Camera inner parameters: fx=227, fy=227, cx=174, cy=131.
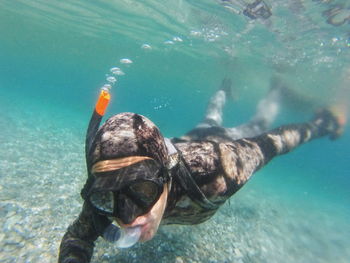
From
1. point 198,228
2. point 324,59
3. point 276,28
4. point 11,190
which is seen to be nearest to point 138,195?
point 198,228

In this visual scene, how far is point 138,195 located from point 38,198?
5.97 m

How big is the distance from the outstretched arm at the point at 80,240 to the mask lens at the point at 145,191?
69 centimetres

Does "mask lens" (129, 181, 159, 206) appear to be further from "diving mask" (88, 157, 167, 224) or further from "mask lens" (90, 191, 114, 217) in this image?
"mask lens" (90, 191, 114, 217)

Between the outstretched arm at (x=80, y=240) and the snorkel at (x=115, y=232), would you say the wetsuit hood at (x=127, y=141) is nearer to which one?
the snorkel at (x=115, y=232)

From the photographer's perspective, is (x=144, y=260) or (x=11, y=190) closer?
(x=144, y=260)

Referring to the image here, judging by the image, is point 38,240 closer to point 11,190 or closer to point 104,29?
point 11,190

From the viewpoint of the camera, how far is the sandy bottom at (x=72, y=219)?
15.0ft

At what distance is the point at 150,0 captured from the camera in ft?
56.7

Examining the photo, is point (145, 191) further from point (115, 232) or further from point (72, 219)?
point (72, 219)

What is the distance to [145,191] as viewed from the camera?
1627 mm

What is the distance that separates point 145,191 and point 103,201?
311 millimetres

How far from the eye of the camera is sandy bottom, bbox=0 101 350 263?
15.0ft

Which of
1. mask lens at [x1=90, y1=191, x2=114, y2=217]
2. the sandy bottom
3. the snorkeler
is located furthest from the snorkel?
the sandy bottom

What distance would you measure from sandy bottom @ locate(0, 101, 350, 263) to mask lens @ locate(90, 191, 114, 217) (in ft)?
10.7
